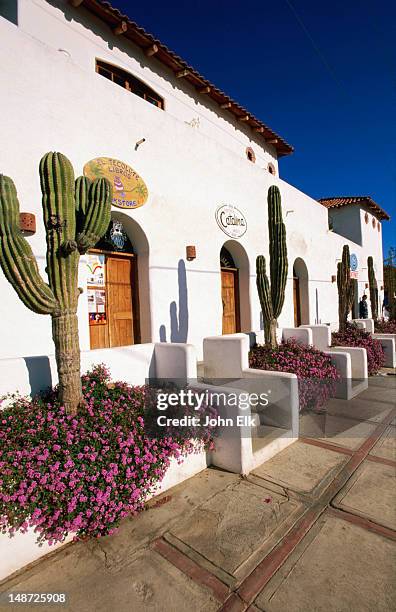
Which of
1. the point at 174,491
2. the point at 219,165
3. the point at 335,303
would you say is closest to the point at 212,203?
the point at 219,165

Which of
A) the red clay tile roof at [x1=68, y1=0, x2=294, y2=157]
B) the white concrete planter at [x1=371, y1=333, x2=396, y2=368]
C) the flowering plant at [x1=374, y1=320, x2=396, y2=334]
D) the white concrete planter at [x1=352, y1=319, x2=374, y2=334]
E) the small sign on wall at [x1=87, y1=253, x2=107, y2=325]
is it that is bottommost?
the white concrete planter at [x1=371, y1=333, x2=396, y2=368]

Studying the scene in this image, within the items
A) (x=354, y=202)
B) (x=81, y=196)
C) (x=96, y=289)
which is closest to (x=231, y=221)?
(x=96, y=289)

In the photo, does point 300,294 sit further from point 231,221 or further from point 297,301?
point 231,221

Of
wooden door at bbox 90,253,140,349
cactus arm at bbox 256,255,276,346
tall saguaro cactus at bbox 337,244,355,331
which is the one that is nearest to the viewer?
wooden door at bbox 90,253,140,349

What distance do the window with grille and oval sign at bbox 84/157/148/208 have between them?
352cm

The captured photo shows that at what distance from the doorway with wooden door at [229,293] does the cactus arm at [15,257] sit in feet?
18.7

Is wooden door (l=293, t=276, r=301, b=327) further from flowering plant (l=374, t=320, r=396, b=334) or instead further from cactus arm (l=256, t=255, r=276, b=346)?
cactus arm (l=256, t=255, r=276, b=346)

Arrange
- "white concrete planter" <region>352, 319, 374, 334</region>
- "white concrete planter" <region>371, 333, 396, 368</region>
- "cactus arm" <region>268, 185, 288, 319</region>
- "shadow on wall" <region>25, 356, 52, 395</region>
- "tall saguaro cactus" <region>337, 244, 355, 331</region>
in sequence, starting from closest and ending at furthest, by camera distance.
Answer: "shadow on wall" <region>25, 356, 52, 395</region> < "cactus arm" <region>268, 185, 288, 319</region> < "white concrete planter" <region>371, 333, 396, 368</region> < "tall saguaro cactus" <region>337, 244, 355, 331</region> < "white concrete planter" <region>352, 319, 374, 334</region>

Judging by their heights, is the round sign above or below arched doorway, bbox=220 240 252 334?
above

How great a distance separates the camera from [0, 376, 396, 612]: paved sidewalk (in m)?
2.04

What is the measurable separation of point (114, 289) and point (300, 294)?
7.89 metres

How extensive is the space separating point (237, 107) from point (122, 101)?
238 inches

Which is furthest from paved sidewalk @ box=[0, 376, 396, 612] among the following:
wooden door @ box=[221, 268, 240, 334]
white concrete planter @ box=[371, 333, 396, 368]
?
white concrete planter @ box=[371, 333, 396, 368]

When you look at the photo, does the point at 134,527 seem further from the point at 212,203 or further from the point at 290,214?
the point at 290,214
